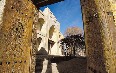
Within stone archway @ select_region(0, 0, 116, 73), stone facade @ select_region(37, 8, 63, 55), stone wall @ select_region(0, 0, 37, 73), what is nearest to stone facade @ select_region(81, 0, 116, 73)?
stone archway @ select_region(0, 0, 116, 73)

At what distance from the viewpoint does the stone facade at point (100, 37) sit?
97.8 inches

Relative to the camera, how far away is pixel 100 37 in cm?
270

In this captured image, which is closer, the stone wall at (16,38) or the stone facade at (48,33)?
the stone wall at (16,38)

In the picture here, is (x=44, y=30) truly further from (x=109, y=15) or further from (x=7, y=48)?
(x=109, y=15)

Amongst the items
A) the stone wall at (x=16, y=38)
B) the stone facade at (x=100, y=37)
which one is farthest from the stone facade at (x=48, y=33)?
the stone facade at (x=100, y=37)

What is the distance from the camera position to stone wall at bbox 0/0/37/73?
3.85 m

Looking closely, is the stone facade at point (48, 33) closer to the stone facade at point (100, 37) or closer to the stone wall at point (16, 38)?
the stone wall at point (16, 38)

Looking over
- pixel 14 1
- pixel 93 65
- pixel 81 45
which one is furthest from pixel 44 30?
pixel 93 65

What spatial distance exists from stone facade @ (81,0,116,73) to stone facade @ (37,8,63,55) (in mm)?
17631

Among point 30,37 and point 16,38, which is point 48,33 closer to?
point 30,37

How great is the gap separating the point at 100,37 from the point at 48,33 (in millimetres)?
21098

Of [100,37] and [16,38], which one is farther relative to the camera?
[16,38]

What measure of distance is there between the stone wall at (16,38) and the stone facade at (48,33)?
52.8ft

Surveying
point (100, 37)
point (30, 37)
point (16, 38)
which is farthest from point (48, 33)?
point (100, 37)
